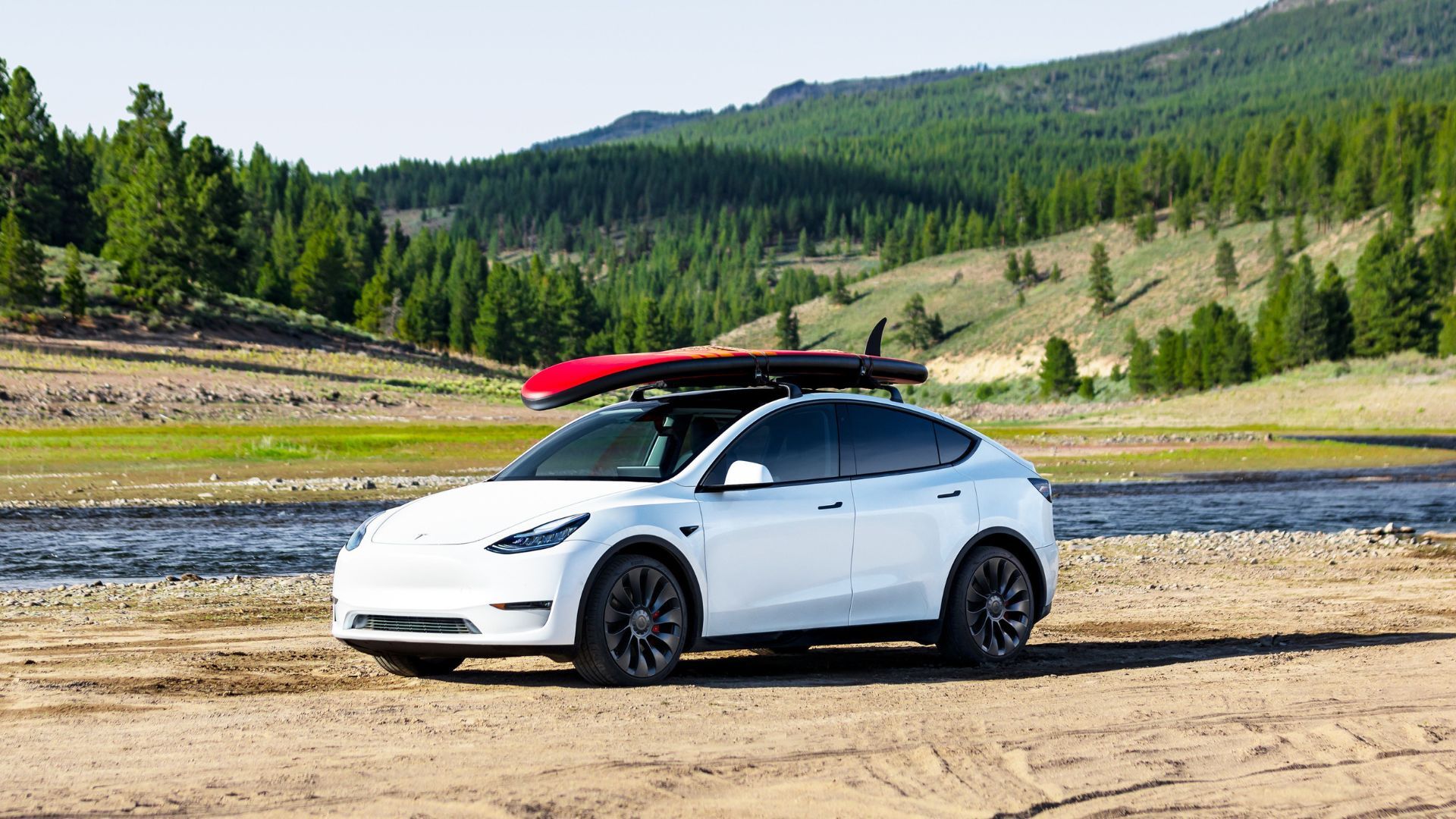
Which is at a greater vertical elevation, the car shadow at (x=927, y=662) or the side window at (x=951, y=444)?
the side window at (x=951, y=444)

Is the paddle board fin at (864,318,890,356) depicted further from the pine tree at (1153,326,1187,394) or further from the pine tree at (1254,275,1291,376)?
the pine tree at (1153,326,1187,394)

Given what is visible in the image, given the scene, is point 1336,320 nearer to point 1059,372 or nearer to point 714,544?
point 1059,372

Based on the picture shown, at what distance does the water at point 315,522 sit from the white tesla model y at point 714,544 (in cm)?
915

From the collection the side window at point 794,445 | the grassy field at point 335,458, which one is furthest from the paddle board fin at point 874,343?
the grassy field at point 335,458

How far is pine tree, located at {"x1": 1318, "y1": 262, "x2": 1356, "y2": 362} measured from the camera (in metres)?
115

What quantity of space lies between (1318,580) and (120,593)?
1221cm

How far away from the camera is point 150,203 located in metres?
94.2

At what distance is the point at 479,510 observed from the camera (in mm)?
8789

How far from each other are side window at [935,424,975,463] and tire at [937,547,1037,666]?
0.65 m

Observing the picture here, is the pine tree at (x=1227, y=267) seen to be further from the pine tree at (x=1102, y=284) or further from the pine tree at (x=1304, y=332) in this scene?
the pine tree at (x=1304, y=332)

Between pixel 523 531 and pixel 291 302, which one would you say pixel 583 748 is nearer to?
pixel 523 531

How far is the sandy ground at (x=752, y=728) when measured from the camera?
20.7 ft

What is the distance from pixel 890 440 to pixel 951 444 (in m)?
0.61

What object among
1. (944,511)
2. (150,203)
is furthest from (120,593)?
(150,203)
